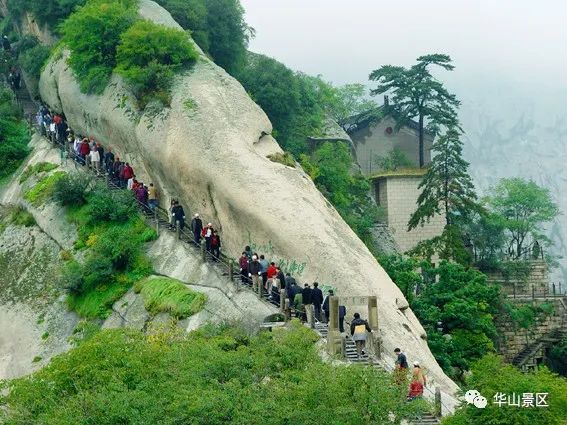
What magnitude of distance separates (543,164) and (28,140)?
62023 millimetres

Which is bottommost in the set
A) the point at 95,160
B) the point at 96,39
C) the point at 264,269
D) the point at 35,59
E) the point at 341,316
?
the point at 341,316

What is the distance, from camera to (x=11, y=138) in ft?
150

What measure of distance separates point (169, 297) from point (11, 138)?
510 inches

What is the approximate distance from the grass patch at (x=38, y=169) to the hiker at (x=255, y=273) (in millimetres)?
11560

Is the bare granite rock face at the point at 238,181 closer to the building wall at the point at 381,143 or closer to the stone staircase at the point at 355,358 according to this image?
the stone staircase at the point at 355,358

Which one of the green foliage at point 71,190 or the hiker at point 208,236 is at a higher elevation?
the green foliage at point 71,190

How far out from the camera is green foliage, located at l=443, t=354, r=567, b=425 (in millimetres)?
23970

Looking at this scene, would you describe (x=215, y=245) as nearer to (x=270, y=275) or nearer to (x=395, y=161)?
(x=270, y=275)

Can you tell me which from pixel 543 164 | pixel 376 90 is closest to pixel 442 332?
pixel 376 90

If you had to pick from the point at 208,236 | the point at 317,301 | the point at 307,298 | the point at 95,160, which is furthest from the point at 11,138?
the point at 317,301

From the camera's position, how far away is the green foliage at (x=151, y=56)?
4181 centimetres

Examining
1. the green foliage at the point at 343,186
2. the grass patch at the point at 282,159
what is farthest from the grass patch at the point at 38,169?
the green foliage at the point at 343,186

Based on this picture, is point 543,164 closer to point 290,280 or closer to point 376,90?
point 376,90

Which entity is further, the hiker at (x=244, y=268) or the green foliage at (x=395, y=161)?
the green foliage at (x=395, y=161)
